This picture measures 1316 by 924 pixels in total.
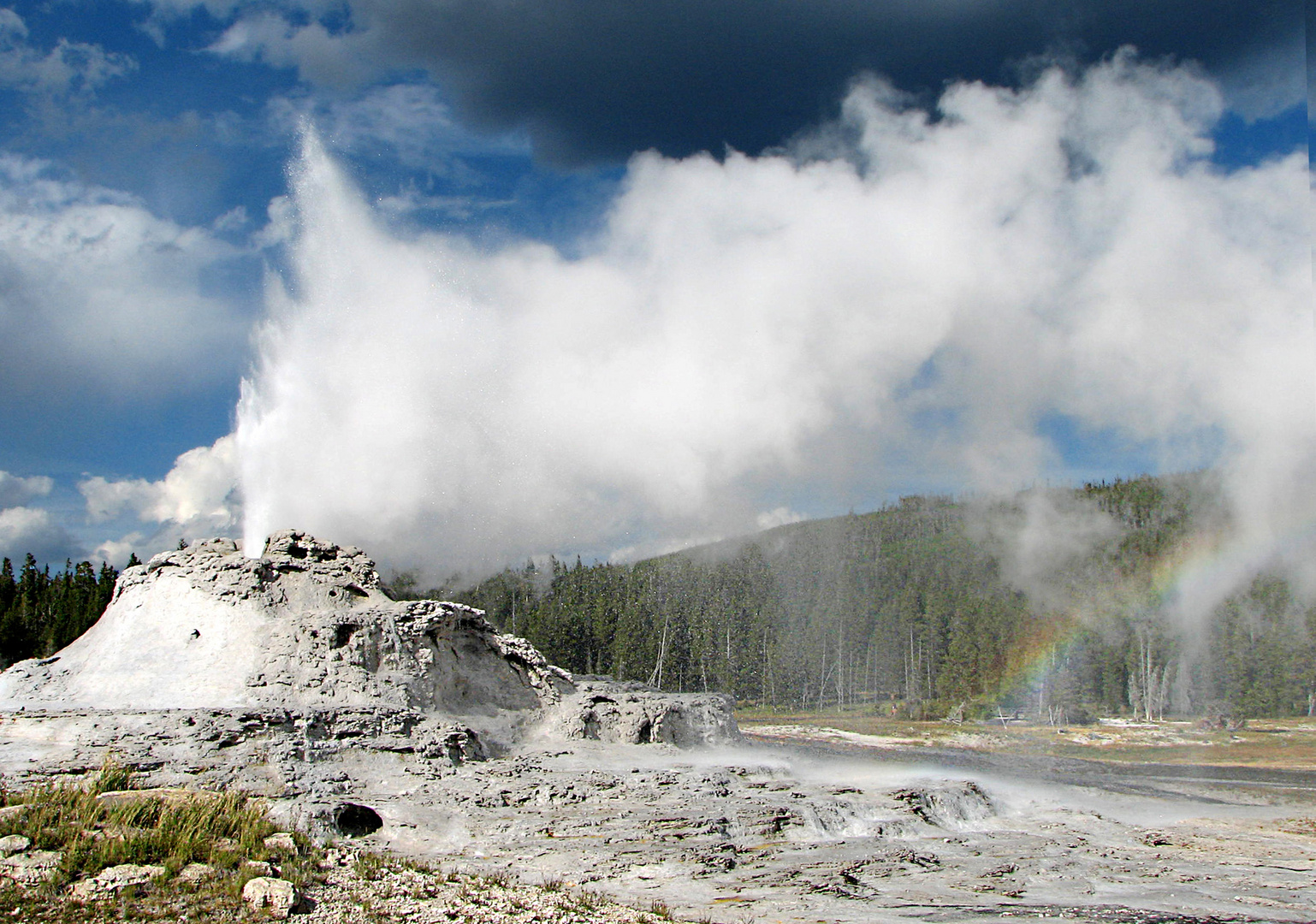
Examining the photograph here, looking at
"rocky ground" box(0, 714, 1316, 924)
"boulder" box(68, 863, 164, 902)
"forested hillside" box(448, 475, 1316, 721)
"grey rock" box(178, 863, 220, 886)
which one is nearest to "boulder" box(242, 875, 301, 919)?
"rocky ground" box(0, 714, 1316, 924)

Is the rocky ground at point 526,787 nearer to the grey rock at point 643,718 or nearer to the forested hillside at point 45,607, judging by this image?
the grey rock at point 643,718

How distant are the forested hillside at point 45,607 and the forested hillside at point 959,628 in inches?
1598

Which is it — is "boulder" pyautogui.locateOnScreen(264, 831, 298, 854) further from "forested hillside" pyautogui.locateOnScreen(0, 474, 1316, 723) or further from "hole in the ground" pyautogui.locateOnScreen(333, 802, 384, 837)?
"forested hillside" pyautogui.locateOnScreen(0, 474, 1316, 723)

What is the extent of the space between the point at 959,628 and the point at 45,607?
311 ft

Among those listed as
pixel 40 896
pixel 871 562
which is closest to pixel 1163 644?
pixel 871 562

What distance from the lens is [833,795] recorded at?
20.9m

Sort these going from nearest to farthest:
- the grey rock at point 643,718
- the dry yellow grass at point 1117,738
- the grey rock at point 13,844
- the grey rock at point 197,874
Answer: the grey rock at point 197,874 → the grey rock at point 13,844 → the grey rock at point 643,718 → the dry yellow grass at point 1117,738

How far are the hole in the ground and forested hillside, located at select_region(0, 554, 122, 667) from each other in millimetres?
55177

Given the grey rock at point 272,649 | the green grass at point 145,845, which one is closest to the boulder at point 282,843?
the green grass at point 145,845

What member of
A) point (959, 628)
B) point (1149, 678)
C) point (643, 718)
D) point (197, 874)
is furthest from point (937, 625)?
point (197, 874)

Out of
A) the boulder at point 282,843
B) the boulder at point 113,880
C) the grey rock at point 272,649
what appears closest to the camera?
the boulder at point 113,880

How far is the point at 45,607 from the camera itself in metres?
77.2

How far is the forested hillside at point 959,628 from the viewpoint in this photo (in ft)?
276

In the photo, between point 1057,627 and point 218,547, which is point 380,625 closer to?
point 218,547
